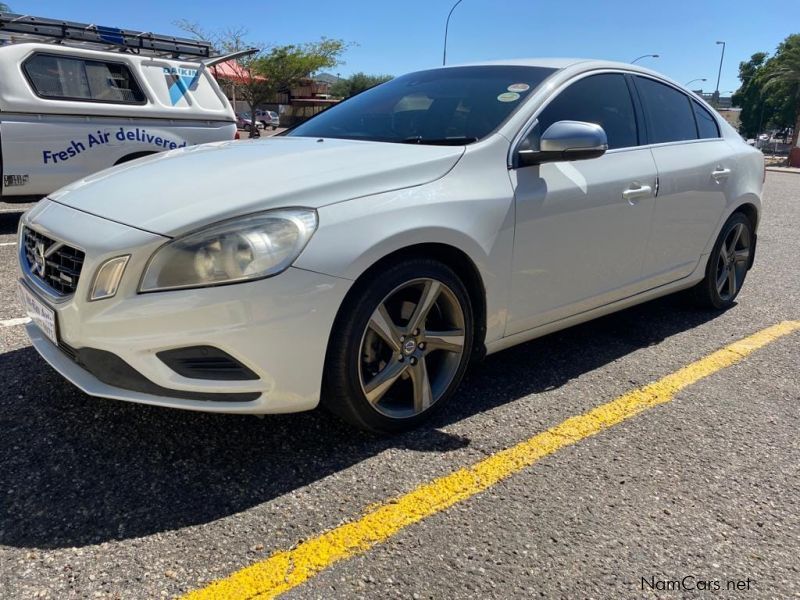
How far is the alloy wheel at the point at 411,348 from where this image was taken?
Result: 254 centimetres

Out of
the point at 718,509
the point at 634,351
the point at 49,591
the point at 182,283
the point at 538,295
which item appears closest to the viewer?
the point at 49,591

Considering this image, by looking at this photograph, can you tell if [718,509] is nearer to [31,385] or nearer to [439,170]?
[439,170]

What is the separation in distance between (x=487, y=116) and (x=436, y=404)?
1360mm

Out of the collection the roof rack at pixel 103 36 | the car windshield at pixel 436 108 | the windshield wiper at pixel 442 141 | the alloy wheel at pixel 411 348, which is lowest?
the alloy wheel at pixel 411 348

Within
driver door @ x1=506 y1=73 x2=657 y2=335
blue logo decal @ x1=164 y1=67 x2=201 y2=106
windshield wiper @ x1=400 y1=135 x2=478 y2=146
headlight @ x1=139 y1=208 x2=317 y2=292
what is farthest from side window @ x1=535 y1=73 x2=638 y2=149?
blue logo decal @ x1=164 y1=67 x2=201 y2=106

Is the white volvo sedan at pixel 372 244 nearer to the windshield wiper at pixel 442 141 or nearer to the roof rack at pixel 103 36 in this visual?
the windshield wiper at pixel 442 141

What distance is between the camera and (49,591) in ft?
5.88

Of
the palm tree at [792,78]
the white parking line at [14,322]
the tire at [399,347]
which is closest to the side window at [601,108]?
the tire at [399,347]

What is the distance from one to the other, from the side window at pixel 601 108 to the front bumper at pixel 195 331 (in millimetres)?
1539

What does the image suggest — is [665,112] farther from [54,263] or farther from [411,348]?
[54,263]

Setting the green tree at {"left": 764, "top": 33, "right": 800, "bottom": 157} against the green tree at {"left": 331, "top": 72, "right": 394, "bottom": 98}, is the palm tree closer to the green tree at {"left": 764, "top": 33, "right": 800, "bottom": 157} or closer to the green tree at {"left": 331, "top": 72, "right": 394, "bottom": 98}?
the green tree at {"left": 764, "top": 33, "right": 800, "bottom": 157}

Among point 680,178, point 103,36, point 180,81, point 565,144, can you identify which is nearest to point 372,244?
point 565,144

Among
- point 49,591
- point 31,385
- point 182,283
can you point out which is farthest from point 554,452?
point 31,385

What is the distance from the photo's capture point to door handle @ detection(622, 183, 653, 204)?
3.35m
